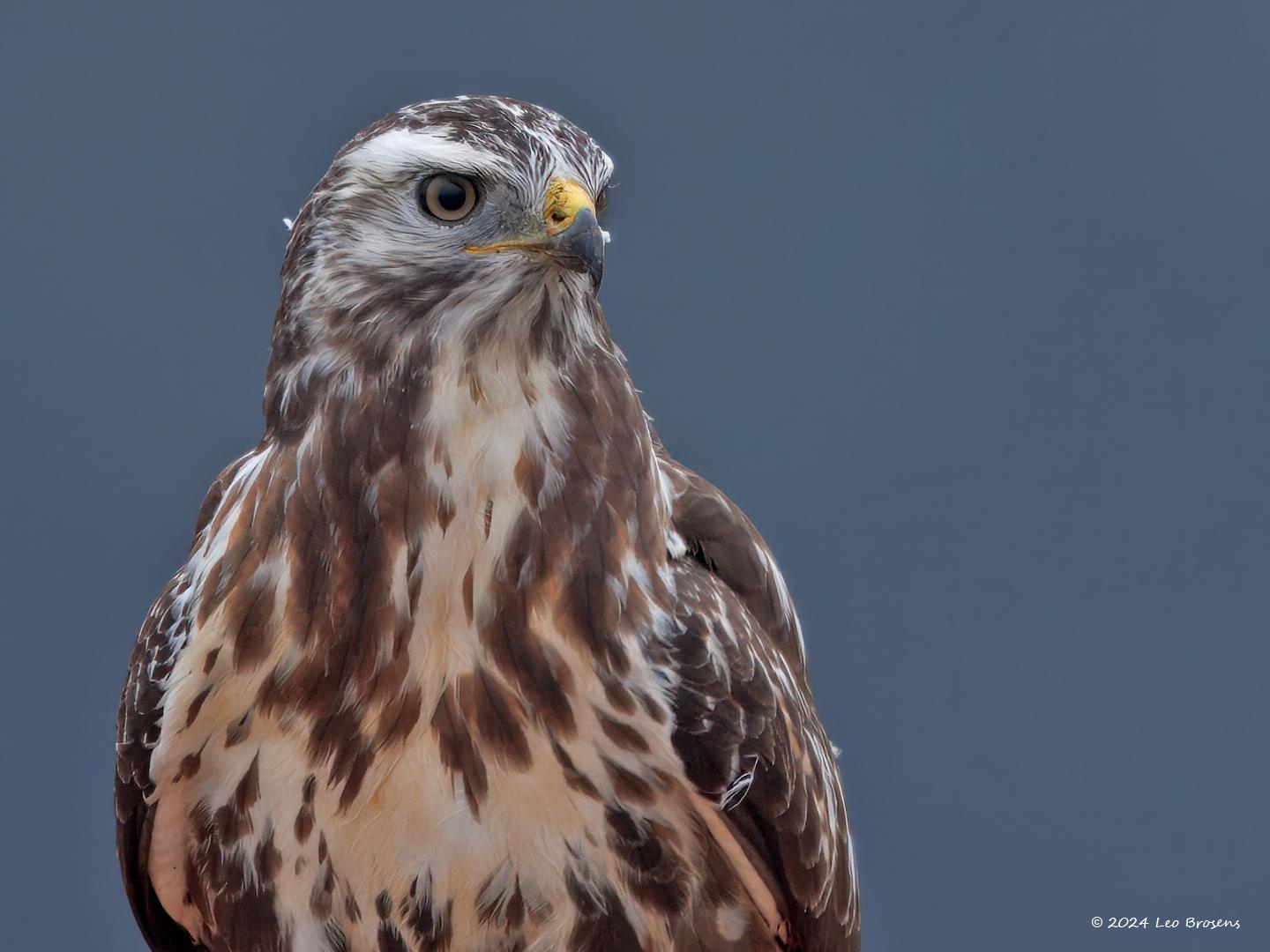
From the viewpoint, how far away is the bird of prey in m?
1.50

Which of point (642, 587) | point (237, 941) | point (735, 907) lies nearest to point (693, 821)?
point (735, 907)

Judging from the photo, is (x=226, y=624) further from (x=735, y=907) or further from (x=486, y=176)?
(x=735, y=907)

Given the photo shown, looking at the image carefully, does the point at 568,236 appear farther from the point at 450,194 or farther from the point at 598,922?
the point at 598,922

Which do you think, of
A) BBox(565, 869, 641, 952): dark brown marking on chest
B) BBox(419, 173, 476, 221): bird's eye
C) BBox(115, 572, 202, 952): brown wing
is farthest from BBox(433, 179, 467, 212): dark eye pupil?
BBox(565, 869, 641, 952): dark brown marking on chest

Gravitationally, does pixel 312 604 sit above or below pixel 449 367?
below

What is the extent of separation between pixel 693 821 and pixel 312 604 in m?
0.50

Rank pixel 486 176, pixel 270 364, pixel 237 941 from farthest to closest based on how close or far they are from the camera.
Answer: pixel 237 941 < pixel 270 364 < pixel 486 176

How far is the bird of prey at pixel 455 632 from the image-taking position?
1500 mm

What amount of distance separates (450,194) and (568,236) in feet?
0.42

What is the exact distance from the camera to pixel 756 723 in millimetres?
1695

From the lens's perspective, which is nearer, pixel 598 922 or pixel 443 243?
pixel 443 243

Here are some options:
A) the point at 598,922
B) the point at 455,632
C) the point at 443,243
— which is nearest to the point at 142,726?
the point at 455,632

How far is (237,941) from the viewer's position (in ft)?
5.67

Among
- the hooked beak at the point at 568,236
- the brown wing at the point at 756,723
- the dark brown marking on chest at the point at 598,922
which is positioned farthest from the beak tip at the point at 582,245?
the dark brown marking on chest at the point at 598,922
